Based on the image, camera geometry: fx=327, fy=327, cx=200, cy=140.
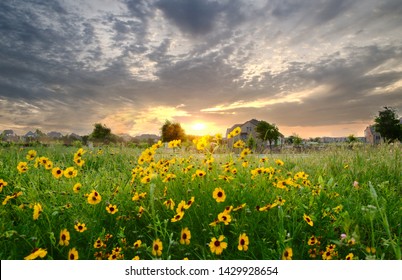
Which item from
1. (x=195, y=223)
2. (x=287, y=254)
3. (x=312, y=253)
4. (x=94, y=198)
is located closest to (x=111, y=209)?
(x=94, y=198)

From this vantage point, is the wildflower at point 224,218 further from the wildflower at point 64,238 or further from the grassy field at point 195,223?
the wildflower at point 64,238

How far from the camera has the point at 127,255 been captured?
8.46 ft

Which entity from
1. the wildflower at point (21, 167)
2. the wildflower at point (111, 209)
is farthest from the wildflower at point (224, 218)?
the wildflower at point (21, 167)

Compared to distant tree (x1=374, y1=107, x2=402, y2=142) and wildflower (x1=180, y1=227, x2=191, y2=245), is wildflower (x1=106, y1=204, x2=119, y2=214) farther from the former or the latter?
distant tree (x1=374, y1=107, x2=402, y2=142)

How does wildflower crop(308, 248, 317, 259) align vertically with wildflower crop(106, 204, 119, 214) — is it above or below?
below

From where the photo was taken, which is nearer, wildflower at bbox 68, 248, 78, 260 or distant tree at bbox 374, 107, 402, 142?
wildflower at bbox 68, 248, 78, 260

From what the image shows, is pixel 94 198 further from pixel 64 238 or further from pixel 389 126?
pixel 389 126

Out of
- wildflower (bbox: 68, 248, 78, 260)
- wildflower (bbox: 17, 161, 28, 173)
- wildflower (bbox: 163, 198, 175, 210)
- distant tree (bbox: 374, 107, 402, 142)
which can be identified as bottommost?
wildflower (bbox: 68, 248, 78, 260)

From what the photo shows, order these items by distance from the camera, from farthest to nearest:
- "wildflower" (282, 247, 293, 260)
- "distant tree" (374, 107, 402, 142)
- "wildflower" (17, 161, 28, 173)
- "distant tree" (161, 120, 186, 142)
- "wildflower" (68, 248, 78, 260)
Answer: "distant tree" (161, 120, 186, 142)
"distant tree" (374, 107, 402, 142)
"wildflower" (17, 161, 28, 173)
"wildflower" (68, 248, 78, 260)
"wildflower" (282, 247, 293, 260)

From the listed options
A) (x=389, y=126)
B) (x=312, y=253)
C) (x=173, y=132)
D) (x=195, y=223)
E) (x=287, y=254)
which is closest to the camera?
(x=287, y=254)

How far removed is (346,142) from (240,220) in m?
7.18

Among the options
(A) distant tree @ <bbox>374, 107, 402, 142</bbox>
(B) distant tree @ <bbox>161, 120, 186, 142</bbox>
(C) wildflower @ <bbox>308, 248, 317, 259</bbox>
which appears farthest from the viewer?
(B) distant tree @ <bbox>161, 120, 186, 142</bbox>

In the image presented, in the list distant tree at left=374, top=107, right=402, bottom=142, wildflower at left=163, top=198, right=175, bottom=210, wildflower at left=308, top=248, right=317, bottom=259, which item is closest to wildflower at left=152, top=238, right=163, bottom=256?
wildflower at left=163, top=198, right=175, bottom=210
